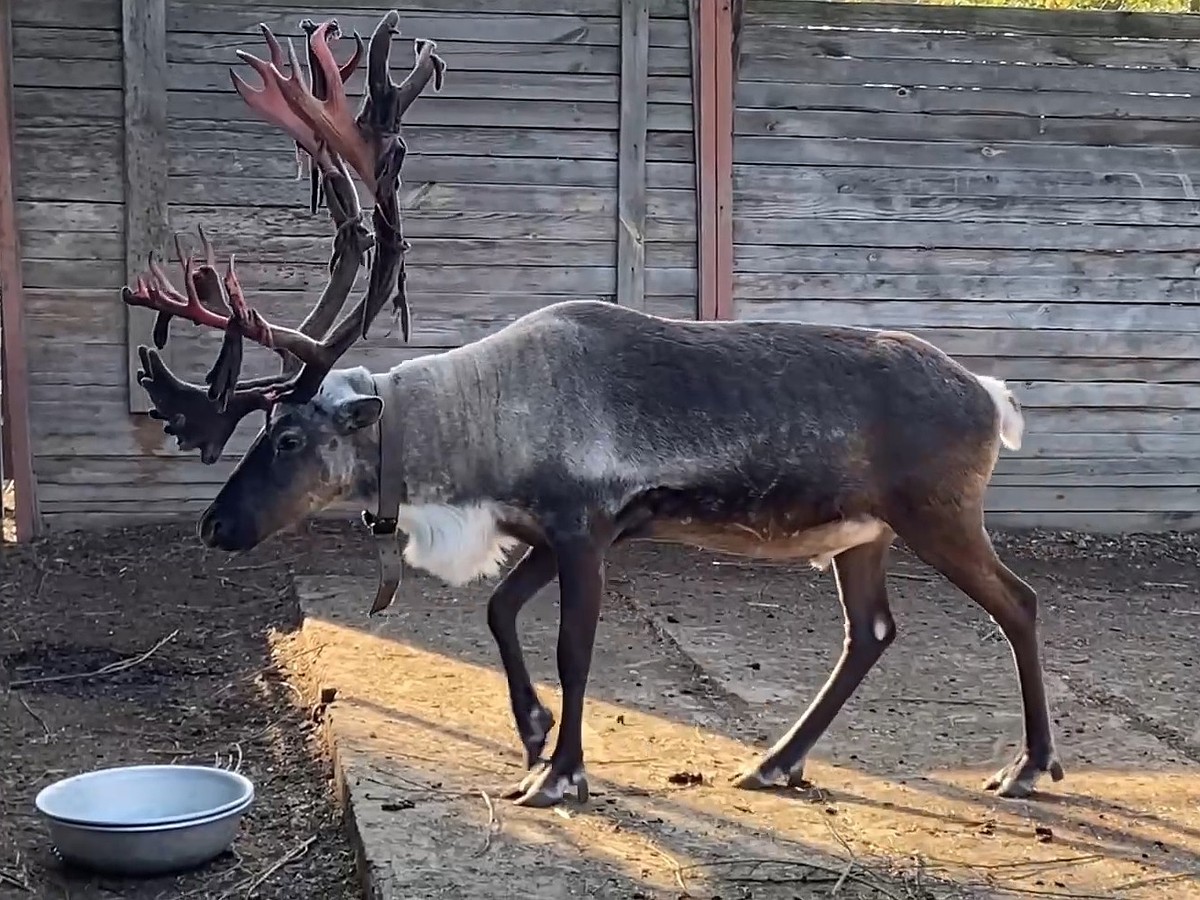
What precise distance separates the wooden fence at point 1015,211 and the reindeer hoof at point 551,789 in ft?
11.4

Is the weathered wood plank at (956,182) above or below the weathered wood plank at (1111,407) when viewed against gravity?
above

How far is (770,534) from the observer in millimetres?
3756

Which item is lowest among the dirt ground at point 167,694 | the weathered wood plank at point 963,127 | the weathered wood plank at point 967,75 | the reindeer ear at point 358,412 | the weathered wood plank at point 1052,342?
the dirt ground at point 167,694

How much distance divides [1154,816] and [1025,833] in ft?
1.17

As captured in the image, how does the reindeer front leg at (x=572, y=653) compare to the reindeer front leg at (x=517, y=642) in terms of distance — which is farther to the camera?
the reindeer front leg at (x=517, y=642)

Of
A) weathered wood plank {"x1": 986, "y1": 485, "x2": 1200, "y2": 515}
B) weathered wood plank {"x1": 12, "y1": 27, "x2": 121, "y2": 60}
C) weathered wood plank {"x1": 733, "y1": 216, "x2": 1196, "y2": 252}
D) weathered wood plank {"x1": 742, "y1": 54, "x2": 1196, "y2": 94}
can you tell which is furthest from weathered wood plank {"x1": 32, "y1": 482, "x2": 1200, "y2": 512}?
weathered wood plank {"x1": 12, "y1": 27, "x2": 121, "y2": 60}

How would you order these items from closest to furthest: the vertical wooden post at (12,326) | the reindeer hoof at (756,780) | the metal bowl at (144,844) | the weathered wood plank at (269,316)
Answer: the metal bowl at (144,844)
the reindeer hoof at (756,780)
the vertical wooden post at (12,326)
the weathered wood plank at (269,316)

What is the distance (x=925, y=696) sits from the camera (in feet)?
15.0

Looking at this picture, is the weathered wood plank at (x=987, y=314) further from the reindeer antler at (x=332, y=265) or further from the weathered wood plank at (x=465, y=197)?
the reindeer antler at (x=332, y=265)

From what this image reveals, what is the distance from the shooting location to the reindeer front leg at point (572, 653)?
3514mm

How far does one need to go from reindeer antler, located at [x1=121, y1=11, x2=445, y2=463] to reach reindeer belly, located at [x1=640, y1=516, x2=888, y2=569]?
908 mm

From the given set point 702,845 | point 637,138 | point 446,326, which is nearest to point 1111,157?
point 637,138

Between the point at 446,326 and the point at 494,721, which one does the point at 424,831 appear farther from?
the point at 446,326

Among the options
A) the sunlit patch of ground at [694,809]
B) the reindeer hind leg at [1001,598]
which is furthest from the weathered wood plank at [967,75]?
the reindeer hind leg at [1001,598]
